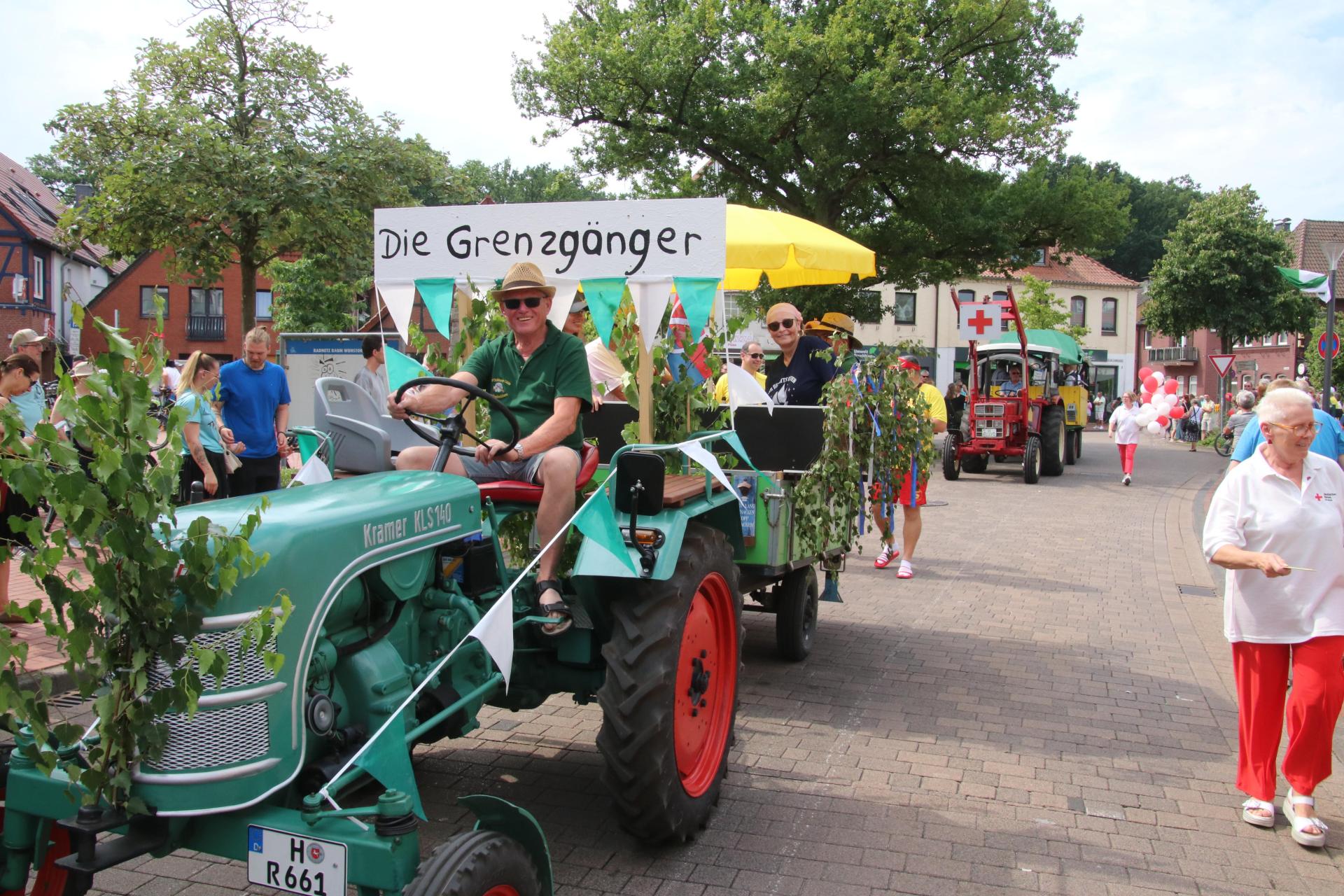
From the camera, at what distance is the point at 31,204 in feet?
119

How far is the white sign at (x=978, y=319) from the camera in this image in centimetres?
1686

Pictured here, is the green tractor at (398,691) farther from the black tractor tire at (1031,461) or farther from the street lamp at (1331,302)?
the street lamp at (1331,302)

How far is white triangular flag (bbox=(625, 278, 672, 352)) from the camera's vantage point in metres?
4.64

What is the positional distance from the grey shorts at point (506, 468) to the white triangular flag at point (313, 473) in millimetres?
459

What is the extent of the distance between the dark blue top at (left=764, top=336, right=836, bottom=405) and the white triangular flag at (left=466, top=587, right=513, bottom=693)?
3.65 m

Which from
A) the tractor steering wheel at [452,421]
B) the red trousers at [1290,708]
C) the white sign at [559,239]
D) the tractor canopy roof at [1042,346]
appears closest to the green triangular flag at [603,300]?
the white sign at [559,239]

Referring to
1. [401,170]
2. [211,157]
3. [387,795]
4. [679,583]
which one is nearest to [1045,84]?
[401,170]

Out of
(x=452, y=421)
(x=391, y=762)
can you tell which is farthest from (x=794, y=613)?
(x=391, y=762)

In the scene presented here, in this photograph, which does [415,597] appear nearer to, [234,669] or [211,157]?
[234,669]

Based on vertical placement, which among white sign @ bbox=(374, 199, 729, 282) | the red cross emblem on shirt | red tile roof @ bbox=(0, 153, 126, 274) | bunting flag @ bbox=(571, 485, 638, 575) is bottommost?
bunting flag @ bbox=(571, 485, 638, 575)

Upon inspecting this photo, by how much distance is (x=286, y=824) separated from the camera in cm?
233

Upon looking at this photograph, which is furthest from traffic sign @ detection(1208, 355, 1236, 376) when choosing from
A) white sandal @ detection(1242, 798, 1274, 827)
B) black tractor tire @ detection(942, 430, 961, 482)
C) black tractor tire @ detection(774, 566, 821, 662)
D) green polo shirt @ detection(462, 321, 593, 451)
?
green polo shirt @ detection(462, 321, 593, 451)

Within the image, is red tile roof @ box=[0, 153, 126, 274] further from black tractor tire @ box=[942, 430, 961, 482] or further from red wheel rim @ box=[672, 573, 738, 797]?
red wheel rim @ box=[672, 573, 738, 797]

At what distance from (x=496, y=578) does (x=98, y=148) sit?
1439 cm
